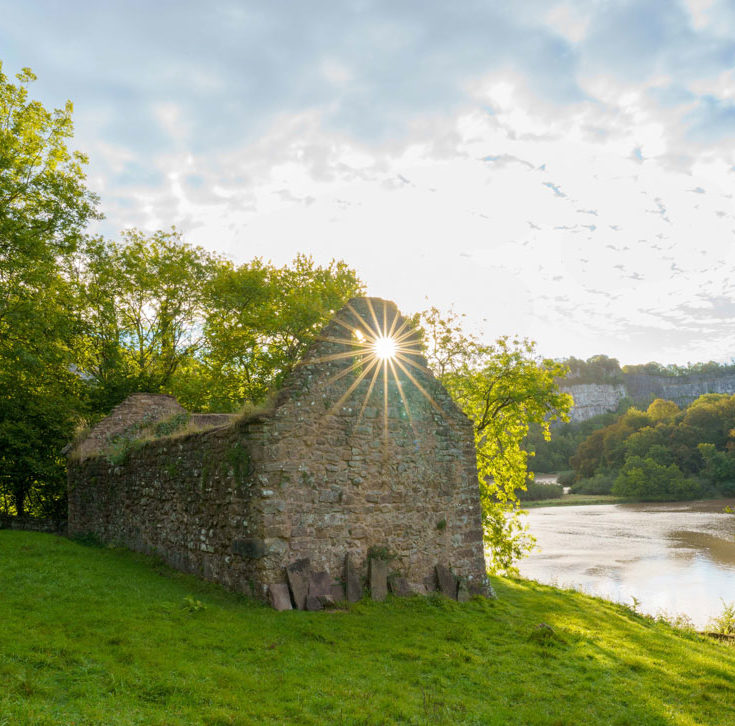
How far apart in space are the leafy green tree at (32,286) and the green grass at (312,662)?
350 inches

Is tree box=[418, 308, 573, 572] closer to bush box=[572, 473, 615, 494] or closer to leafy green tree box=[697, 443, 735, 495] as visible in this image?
leafy green tree box=[697, 443, 735, 495]

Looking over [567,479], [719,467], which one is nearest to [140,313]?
[719,467]

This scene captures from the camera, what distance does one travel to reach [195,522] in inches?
388

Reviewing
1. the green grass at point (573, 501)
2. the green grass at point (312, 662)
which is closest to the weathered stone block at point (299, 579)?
the green grass at point (312, 662)

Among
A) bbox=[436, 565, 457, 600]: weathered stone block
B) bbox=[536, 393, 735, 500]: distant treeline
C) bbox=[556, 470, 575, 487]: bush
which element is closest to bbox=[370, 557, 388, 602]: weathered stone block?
bbox=[436, 565, 457, 600]: weathered stone block

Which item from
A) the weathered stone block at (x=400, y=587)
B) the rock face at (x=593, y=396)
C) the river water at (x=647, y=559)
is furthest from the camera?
the rock face at (x=593, y=396)

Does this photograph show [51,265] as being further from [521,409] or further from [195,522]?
[521,409]

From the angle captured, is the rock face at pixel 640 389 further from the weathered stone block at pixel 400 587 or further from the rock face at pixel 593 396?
the weathered stone block at pixel 400 587

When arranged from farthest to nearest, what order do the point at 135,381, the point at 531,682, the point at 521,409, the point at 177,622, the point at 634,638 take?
the point at 135,381, the point at 521,409, the point at 634,638, the point at 177,622, the point at 531,682

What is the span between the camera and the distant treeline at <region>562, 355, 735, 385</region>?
132250 millimetres

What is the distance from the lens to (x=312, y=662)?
21.2ft

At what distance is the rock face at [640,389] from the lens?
12762cm

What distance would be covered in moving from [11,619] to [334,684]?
13.3 ft

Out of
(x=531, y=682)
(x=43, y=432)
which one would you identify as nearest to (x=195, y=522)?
(x=531, y=682)
